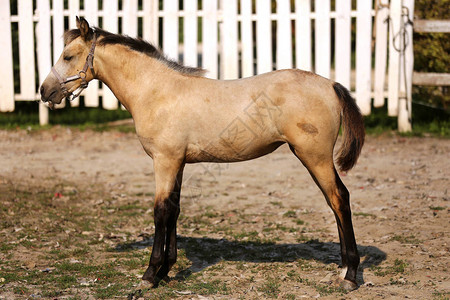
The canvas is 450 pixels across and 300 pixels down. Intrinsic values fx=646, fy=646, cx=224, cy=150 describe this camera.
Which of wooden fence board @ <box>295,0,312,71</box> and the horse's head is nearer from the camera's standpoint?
the horse's head

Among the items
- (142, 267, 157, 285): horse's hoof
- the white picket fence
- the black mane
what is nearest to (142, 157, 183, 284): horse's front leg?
(142, 267, 157, 285): horse's hoof

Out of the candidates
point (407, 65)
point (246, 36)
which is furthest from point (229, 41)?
point (407, 65)

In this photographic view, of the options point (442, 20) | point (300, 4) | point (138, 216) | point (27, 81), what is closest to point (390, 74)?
point (442, 20)

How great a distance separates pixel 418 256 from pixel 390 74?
5913mm

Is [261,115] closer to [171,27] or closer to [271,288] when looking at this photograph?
[271,288]

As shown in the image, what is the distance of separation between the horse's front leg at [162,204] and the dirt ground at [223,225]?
187 millimetres

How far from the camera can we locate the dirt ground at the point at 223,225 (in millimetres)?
5645

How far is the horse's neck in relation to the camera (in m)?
5.77

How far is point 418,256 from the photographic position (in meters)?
6.15

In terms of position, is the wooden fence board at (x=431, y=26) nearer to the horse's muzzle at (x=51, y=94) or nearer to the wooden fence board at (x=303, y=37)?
the wooden fence board at (x=303, y=37)

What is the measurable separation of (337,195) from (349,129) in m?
0.59

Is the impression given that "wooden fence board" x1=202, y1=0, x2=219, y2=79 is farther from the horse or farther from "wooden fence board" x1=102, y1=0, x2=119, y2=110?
the horse

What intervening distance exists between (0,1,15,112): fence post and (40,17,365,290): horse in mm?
6718

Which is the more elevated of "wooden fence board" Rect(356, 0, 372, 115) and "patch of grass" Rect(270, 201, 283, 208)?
"wooden fence board" Rect(356, 0, 372, 115)
